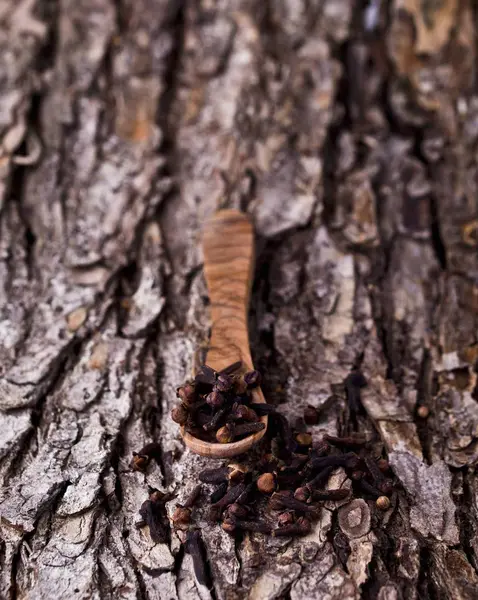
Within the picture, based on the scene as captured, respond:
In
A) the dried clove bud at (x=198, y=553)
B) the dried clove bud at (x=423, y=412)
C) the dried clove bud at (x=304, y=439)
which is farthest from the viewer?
the dried clove bud at (x=423, y=412)

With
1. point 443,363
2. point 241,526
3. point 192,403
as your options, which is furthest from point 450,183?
point 241,526

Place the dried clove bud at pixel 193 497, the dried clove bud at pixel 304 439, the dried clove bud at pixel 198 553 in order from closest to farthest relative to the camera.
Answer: the dried clove bud at pixel 198 553 → the dried clove bud at pixel 193 497 → the dried clove bud at pixel 304 439

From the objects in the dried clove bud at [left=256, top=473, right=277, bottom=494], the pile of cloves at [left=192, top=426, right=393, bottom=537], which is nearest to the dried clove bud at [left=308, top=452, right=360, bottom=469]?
the pile of cloves at [left=192, top=426, right=393, bottom=537]

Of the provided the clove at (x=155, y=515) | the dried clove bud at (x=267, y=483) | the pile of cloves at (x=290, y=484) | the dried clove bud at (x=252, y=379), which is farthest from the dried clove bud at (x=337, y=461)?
the clove at (x=155, y=515)

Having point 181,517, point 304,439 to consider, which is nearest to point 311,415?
point 304,439

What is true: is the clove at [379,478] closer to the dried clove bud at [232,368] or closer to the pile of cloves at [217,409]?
the pile of cloves at [217,409]

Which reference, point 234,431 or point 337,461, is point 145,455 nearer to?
point 234,431

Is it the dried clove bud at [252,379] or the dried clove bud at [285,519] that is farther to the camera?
the dried clove bud at [252,379]
